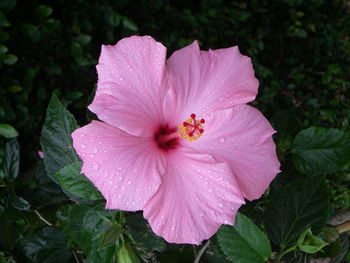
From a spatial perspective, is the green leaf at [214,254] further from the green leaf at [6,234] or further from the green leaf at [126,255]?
the green leaf at [6,234]

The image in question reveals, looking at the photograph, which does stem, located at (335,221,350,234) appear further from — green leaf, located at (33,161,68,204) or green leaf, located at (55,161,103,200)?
green leaf, located at (33,161,68,204)

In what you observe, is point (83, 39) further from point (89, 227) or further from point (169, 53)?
point (89, 227)

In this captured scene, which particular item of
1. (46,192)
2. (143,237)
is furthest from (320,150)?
(46,192)

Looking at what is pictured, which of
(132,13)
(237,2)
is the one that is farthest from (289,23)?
(132,13)

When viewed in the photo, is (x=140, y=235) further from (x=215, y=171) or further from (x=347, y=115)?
(x=347, y=115)

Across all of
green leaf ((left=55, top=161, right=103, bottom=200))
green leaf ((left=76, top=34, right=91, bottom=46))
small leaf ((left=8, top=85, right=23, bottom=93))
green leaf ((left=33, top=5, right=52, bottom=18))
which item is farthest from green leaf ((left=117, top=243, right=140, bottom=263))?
green leaf ((left=76, top=34, right=91, bottom=46))

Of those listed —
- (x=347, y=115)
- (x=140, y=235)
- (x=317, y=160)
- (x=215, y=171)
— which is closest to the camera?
(x=215, y=171)
